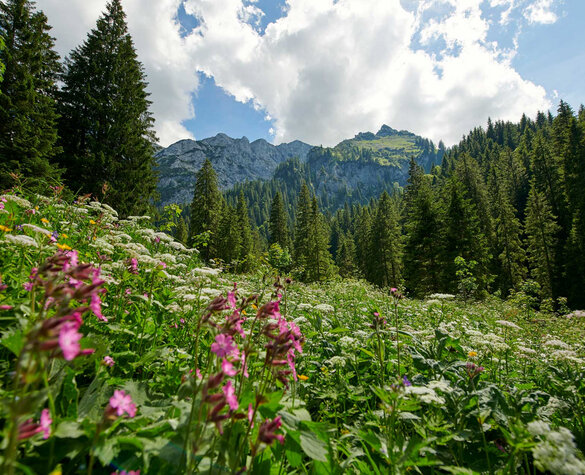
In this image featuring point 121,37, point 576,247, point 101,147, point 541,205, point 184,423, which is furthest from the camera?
point 541,205

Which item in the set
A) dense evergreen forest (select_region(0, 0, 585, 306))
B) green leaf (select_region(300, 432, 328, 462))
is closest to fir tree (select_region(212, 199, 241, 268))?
dense evergreen forest (select_region(0, 0, 585, 306))

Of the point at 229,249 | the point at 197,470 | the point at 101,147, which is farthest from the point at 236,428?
the point at 229,249

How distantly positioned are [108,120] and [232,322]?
21.0 meters

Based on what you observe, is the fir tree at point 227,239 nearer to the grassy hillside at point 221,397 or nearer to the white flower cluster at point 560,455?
the grassy hillside at point 221,397

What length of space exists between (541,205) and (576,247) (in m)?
A: 7.94

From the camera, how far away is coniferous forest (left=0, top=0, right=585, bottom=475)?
1212 millimetres

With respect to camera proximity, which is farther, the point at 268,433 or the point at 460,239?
the point at 460,239

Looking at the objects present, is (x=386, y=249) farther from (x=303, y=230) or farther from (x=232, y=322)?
(x=232, y=322)

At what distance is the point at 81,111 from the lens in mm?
17047

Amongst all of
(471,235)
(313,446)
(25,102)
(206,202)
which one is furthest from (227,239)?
(313,446)

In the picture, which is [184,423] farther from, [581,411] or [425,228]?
[425,228]

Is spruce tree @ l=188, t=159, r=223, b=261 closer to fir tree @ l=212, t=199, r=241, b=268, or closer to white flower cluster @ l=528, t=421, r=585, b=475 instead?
fir tree @ l=212, t=199, r=241, b=268

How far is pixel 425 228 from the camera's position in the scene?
92.0 ft

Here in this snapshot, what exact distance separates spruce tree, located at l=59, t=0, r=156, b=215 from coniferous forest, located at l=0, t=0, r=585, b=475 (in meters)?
0.12
